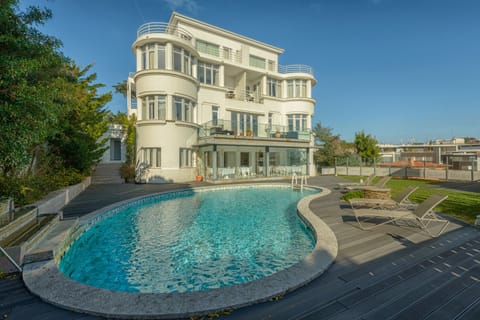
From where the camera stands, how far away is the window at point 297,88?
25781 mm

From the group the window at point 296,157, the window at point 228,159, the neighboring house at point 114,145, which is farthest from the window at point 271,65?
the neighboring house at point 114,145

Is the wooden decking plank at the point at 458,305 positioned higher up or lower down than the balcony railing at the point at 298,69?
lower down

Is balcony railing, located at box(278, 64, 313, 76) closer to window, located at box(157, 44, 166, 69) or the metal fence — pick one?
the metal fence

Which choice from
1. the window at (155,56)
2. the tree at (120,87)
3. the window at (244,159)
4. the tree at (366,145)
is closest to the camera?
the window at (155,56)

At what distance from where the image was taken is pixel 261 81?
24656 millimetres

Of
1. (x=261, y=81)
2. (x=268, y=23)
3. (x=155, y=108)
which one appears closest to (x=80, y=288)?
(x=155, y=108)

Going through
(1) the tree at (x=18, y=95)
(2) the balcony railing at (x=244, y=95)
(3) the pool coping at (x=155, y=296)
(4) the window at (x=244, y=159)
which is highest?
(2) the balcony railing at (x=244, y=95)

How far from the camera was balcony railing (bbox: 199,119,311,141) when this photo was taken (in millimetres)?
18641

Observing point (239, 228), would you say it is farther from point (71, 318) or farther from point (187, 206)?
point (71, 318)

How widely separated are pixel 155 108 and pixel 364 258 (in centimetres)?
1763

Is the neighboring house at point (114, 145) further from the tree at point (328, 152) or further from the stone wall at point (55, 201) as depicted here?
the tree at point (328, 152)

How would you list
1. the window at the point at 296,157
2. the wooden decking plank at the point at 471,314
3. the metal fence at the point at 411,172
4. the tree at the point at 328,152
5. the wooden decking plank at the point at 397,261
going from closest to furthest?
the wooden decking plank at the point at 471,314 < the wooden decking plank at the point at 397,261 < the metal fence at the point at 411,172 < the window at the point at 296,157 < the tree at the point at 328,152

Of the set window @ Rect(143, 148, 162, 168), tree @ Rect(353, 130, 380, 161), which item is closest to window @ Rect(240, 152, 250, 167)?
window @ Rect(143, 148, 162, 168)

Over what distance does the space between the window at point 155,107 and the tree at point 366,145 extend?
2810 cm
